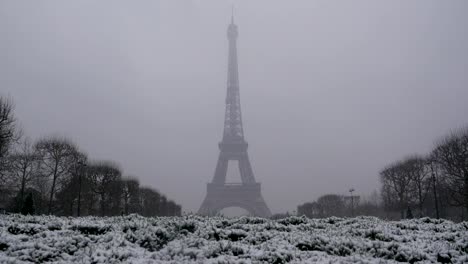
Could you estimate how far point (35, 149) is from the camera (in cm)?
4250

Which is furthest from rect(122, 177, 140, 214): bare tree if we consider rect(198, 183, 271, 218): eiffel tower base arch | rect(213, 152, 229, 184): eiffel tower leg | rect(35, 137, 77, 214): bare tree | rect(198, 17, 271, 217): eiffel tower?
rect(213, 152, 229, 184): eiffel tower leg

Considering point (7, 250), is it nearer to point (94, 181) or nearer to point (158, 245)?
point (158, 245)

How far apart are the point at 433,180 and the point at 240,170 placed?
53.6 m

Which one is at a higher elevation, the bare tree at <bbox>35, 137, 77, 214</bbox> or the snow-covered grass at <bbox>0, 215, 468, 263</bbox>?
the bare tree at <bbox>35, 137, 77, 214</bbox>

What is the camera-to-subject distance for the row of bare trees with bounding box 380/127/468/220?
3566cm

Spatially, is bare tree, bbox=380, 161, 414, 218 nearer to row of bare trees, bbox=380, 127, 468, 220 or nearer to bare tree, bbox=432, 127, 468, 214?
row of bare trees, bbox=380, 127, 468, 220

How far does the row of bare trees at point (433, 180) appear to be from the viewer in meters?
35.7

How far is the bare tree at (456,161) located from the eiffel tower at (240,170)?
133 feet

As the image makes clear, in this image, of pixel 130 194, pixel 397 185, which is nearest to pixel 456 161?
pixel 397 185

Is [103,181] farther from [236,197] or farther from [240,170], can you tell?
[240,170]

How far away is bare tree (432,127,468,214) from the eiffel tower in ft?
133

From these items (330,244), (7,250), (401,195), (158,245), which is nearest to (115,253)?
(158,245)

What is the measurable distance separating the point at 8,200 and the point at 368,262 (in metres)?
50.5

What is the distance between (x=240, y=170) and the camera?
85938mm
